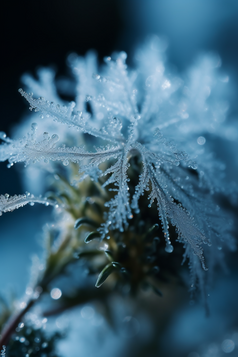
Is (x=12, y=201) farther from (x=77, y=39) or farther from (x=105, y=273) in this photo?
(x=77, y=39)

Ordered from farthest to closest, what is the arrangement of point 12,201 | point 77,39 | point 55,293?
point 77,39, point 55,293, point 12,201

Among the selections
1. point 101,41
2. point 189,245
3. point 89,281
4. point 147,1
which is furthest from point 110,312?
point 147,1

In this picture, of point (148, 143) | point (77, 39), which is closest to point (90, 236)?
→ point (148, 143)

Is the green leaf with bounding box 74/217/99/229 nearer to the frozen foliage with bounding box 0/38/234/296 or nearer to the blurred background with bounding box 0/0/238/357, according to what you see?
the frozen foliage with bounding box 0/38/234/296

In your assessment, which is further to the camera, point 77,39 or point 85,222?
point 77,39

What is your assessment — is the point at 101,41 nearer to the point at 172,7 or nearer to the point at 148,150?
the point at 172,7

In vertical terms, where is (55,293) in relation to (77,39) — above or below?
below
